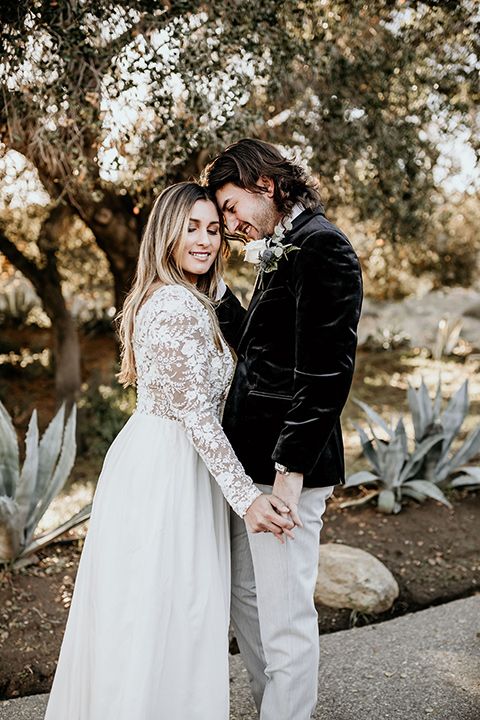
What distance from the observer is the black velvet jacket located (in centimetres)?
216

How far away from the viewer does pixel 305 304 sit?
85.5 inches

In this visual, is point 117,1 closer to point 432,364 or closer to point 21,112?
point 21,112

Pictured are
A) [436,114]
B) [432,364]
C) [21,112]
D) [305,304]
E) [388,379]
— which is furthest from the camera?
[432,364]

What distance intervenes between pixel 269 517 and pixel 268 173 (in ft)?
4.16

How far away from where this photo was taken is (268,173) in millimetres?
2422

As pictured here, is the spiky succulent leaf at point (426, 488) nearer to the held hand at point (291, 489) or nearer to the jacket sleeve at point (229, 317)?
the jacket sleeve at point (229, 317)

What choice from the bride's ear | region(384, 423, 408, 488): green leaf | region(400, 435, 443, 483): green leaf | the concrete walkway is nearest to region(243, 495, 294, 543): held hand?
the concrete walkway

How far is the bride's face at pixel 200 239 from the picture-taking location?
2.56 m

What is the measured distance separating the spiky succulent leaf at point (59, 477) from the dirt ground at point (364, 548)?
255mm

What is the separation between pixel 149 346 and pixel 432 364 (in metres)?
10.6

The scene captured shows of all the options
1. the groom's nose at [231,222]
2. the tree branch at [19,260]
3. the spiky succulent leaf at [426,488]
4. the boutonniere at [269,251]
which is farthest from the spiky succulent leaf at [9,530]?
the tree branch at [19,260]

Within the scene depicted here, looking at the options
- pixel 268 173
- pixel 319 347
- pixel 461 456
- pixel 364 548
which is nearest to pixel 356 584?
pixel 364 548

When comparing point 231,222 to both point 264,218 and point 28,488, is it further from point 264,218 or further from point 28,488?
point 28,488

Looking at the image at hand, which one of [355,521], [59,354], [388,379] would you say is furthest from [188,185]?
[388,379]
